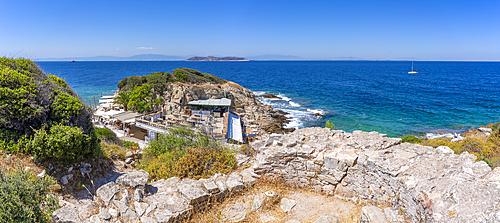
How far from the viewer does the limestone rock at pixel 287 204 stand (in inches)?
298

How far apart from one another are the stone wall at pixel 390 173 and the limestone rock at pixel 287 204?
1112mm

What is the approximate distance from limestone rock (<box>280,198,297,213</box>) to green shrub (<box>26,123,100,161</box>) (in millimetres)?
8582

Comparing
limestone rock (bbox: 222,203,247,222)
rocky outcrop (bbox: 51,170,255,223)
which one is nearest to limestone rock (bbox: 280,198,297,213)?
limestone rock (bbox: 222,203,247,222)

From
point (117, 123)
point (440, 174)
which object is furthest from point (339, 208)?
point (117, 123)

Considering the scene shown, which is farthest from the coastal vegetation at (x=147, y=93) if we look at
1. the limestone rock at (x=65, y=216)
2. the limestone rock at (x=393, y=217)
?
the limestone rock at (x=393, y=217)

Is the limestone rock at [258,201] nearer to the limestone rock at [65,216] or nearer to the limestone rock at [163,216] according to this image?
the limestone rock at [163,216]

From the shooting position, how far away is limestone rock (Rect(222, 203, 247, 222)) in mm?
6965

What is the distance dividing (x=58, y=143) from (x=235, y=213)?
25.3 ft

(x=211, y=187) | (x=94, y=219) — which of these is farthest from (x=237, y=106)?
(x=94, y=219)

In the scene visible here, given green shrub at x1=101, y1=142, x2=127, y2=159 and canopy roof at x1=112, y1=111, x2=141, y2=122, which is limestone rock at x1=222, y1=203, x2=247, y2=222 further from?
canopy roof at x1=112, y1=111, x2=141, y2=122

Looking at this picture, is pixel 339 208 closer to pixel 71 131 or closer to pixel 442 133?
pixel 71 131

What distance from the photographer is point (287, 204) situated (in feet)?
25.4

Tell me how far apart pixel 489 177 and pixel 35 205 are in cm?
1108

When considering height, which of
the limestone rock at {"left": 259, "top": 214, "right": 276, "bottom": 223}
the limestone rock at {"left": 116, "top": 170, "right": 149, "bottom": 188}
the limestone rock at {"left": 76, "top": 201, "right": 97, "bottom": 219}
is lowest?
the limestone rock at {"left": 259, "top": 214, "right": 276, "bottom": 223}
